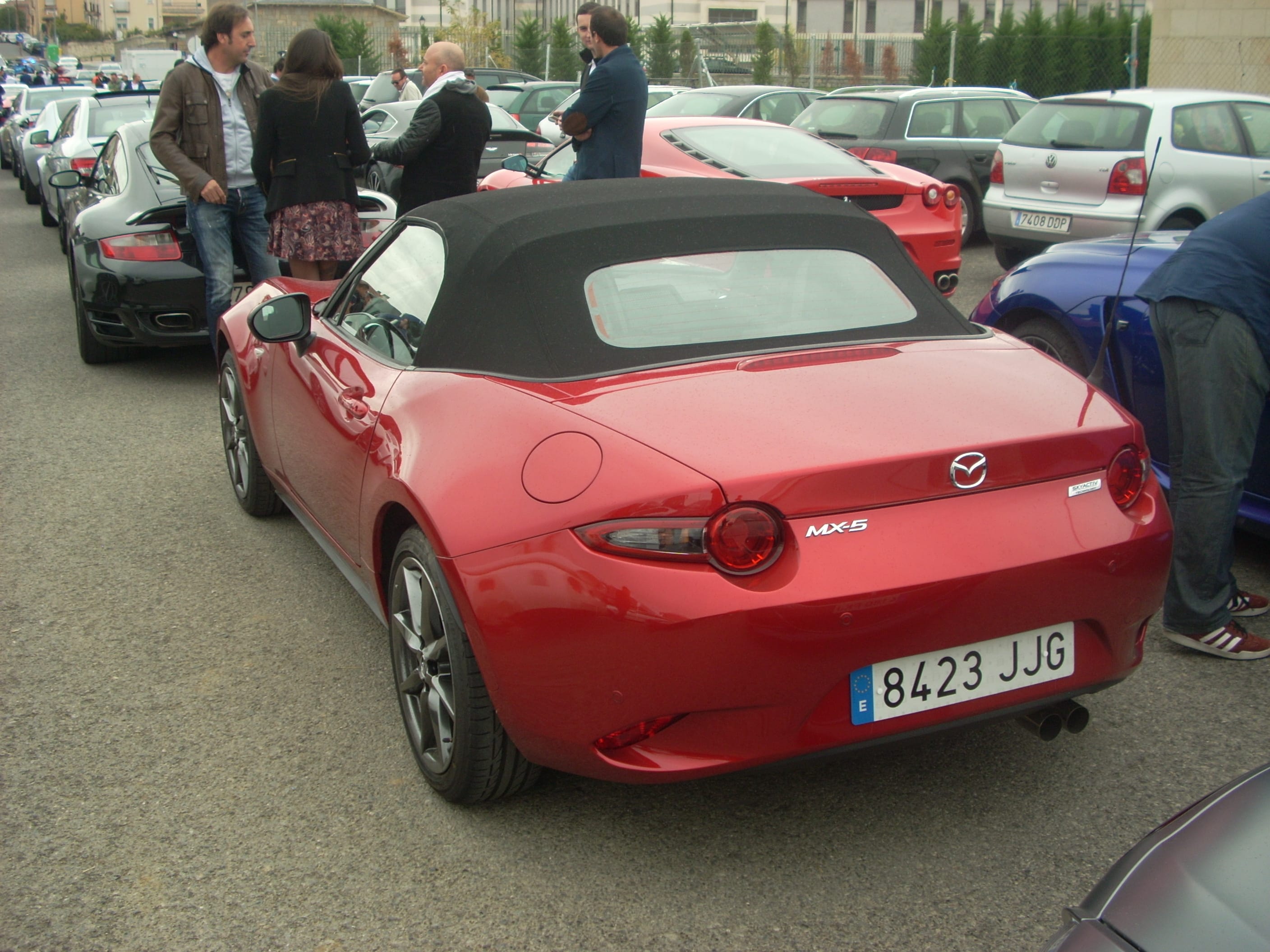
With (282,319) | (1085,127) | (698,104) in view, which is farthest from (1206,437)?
(698,104)

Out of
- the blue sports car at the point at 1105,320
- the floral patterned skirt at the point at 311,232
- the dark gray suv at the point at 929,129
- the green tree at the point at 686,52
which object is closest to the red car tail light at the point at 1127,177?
the dark gray suv at the point at 929,129

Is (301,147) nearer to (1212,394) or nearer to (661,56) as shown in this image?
(1212,394)

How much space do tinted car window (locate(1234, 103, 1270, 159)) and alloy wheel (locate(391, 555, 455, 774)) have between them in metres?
9.35

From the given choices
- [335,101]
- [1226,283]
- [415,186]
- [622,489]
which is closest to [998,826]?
[622,489]

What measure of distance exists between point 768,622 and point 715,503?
0.79ft

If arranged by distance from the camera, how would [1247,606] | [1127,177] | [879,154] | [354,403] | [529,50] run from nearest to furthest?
[354,403] → [1247,606] → [1127,177] → [879,154] → [529,50]

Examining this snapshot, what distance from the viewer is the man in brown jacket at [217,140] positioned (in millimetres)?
6641

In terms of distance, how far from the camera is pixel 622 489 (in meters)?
2.42

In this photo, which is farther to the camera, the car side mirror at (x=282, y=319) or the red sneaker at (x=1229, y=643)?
the car side mirror at (x=282, y=319)

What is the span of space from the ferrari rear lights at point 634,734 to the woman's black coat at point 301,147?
15.6 ft

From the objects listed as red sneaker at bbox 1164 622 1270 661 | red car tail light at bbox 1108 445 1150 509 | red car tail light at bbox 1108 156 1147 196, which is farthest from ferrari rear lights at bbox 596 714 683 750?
red car tail light at bbox 1108 156 1147 196

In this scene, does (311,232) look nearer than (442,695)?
No

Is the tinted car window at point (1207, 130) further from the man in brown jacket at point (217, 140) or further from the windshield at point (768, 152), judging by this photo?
the man in brown jacket at point (217, 140)

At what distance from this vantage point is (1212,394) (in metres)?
3.64
